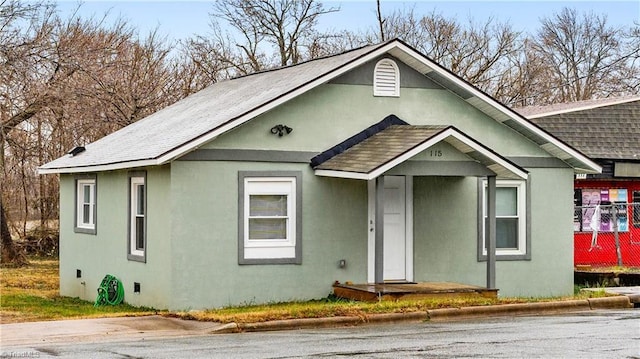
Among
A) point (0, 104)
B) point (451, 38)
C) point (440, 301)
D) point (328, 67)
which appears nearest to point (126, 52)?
point (0, 104)

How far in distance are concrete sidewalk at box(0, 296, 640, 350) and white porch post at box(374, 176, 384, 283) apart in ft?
5.68

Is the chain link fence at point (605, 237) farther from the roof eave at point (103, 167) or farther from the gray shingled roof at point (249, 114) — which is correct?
the roof eave at point (103, 167)

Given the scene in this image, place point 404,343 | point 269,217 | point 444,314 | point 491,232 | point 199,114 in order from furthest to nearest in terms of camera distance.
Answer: point 199,114 < point 491,232 < point 269,217 < point 444,314 < point 404,343

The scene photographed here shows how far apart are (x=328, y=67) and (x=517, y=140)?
431 cm

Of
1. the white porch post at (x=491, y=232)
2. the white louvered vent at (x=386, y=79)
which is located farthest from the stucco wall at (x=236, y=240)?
the white porch post at (x=491, y=232)

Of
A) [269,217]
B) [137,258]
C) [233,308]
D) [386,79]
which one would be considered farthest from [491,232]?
[137,258]

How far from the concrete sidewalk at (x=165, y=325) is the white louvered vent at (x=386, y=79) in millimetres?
4903

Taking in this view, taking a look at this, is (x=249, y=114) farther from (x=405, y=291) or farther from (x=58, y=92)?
(x=58, y=92)

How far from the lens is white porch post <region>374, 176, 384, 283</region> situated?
18547 mm

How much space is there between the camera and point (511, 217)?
851 inches

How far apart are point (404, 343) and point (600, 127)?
17596 millimetres

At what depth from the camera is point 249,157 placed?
19.1 m

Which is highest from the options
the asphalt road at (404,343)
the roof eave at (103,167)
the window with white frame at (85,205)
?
the roof eave at (103,167)

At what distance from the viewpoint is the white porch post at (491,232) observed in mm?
19656
